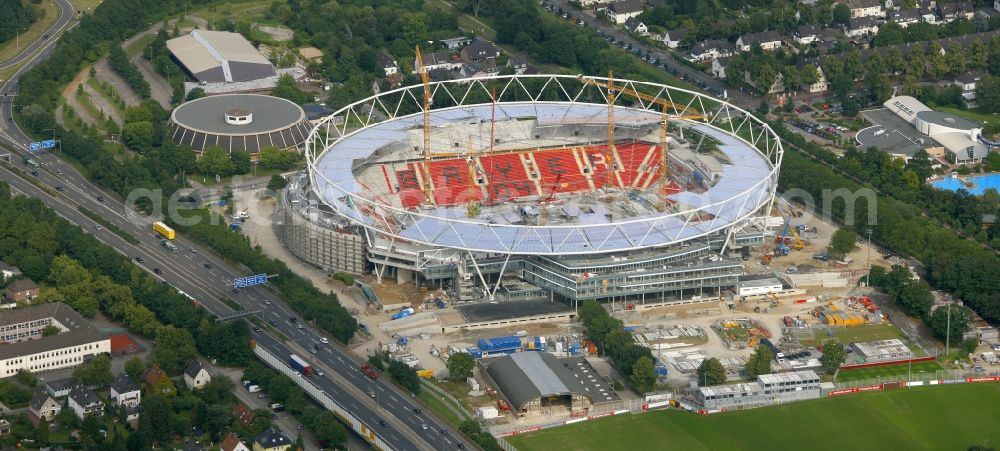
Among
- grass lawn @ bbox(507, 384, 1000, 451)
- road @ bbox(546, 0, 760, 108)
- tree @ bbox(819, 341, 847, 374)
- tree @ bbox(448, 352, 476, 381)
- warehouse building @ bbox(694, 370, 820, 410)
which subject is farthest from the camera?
road @ bbox(546, 0, 760, 108)

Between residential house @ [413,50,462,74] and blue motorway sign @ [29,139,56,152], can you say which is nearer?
blue motorway sign @ [29,139,56,152]

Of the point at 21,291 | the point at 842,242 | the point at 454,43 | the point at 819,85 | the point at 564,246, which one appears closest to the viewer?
the point at 21,291

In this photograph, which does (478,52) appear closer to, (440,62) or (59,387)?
(440,62)

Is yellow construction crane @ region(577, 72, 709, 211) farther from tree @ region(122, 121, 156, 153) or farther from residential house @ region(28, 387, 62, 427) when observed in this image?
residential house @ region(28, 387, 62, 427)

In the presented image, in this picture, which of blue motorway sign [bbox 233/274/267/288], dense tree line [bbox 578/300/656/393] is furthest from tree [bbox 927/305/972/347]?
blue motorway sign [bbox 233/274/267/288]

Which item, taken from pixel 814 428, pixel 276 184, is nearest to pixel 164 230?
pixel 276 184

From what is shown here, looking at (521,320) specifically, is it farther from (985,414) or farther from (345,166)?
(985,414)
